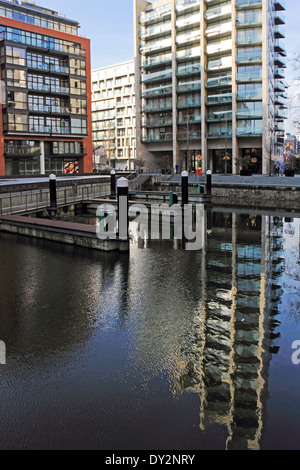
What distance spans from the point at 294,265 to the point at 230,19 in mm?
59064

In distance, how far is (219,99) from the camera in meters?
65.4

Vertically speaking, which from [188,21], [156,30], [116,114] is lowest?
[116,114]

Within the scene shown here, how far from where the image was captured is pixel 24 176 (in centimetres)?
5369

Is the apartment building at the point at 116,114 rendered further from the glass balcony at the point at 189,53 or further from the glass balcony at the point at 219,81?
the glass balcony at the point at 219,81

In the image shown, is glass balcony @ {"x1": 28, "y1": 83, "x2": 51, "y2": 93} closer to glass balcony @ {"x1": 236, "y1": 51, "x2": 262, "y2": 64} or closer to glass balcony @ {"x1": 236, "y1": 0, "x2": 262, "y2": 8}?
glass balcony @ {"x1": 236, "y1": 51, "x2": 262, "y2": 64}

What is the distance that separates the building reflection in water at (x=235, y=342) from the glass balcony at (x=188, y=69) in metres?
57.0

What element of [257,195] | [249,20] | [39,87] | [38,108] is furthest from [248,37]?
[257,195]

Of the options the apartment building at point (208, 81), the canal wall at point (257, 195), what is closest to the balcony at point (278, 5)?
the apartment building at point (208, 81)

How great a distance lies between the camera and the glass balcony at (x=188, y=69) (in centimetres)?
6706

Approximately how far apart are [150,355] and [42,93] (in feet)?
174

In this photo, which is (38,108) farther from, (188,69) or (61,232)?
(61,232)

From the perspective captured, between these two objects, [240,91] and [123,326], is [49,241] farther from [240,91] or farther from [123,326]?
[240,91]

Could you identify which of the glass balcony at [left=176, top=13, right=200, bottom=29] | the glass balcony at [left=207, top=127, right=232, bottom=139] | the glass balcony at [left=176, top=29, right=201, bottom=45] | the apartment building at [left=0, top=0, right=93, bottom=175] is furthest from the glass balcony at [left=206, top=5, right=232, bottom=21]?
the apartment building at [left=0, top=0, right=93, bottom=175]

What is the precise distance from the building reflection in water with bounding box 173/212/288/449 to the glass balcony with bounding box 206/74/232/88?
175 ft
